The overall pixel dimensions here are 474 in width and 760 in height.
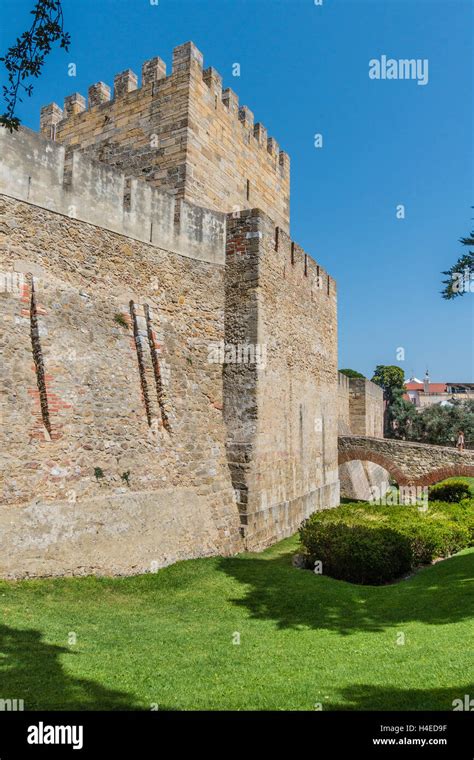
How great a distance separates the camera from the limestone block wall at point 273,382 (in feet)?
36.3

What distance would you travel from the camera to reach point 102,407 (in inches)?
332

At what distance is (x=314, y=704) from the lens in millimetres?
3951

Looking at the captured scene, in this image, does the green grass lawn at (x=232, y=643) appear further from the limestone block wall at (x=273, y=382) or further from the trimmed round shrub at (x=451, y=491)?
the trimmed round shrub at (x=451, y=491)

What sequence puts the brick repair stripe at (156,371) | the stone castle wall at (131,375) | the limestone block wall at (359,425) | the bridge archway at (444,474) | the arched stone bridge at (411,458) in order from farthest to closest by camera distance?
1. the limestone block wall at (359,425)
2. the arched stone bridge at (411,458)
3. the bridge archway at (444,474)
4. the brick repair stripe at (156,371)
5. the stone castle wall at (131,375)

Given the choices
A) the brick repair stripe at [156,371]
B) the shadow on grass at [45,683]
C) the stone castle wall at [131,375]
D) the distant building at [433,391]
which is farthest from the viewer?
the distant building at [433,391]

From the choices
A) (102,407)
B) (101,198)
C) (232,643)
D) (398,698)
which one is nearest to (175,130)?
(101,198)

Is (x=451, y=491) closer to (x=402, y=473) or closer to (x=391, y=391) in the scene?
(x=402, y=473)

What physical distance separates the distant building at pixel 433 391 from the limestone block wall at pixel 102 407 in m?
61.2

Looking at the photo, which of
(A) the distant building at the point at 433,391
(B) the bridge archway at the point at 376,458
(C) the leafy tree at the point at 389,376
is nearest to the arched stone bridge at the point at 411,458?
(B) the bridge archway at the point at 376,458

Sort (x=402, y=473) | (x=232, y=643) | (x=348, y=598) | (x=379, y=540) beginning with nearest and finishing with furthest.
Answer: (x=232, y=643) < (x=348, y=598) < (x=379, y=540) < (x=402, y=473)

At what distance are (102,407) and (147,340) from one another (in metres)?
1.67
